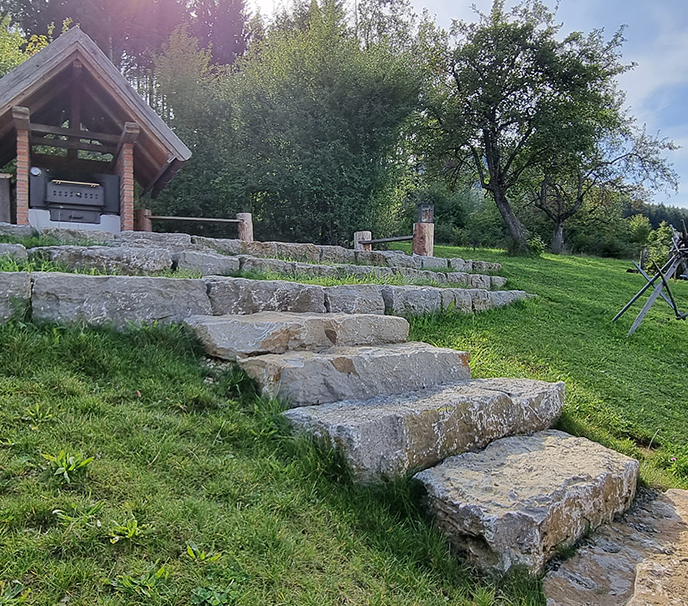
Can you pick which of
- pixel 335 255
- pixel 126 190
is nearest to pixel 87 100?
pixel 126 190

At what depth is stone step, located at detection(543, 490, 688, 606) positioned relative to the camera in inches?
79.1

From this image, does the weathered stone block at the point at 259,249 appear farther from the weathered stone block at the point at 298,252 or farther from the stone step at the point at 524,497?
the stone step at the point at 524,497

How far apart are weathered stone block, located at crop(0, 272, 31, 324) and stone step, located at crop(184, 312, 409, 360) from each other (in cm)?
98

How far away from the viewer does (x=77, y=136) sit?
902 cm

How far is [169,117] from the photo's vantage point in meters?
13.4

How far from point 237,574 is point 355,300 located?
3.27 metres

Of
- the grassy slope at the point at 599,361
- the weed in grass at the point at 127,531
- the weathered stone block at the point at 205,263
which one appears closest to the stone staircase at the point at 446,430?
the grassy slope at the point at 599,361

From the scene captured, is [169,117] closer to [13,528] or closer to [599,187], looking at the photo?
[13,528]

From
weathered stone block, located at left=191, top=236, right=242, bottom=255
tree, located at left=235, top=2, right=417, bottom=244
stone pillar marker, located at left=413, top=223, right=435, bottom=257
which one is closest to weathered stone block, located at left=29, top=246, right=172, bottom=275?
weathered stone block, located at left=191, top=236, right=242, bottom=255

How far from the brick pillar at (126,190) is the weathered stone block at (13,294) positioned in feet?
20.3

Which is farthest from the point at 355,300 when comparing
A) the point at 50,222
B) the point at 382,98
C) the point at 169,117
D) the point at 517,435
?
the point at 169,117

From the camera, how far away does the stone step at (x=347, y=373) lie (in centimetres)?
285

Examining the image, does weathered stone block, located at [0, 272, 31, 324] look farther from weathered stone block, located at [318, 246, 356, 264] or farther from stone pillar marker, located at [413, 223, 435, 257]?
stone pillar marker, located at [413, 223, 435, 257]

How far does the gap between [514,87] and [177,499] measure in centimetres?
1934
